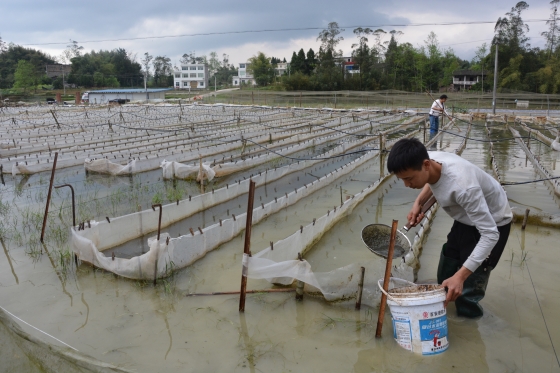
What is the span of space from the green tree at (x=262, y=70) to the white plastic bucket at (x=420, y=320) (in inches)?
2128

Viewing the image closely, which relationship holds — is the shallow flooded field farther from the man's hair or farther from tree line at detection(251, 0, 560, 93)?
tree line at detection(251, 0, 560, 93)

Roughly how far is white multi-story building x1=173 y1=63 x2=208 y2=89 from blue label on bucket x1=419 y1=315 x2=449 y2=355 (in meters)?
78.6

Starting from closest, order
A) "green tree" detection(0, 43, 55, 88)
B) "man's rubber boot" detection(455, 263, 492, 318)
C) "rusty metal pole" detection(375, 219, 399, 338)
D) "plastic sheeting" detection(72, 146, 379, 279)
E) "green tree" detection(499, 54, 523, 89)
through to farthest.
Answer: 1. "rusty metal pole" detection(375, 219, 399, 338)
2. "man's rubber boot" detection(455, 263, 492, 318)
3. "plastic sheeting" detection(72, 146, 379, 279)
4. "green tree" detection(499, 54, 523, 89)
5. "green tree" detection(0, 43, 55, 88)

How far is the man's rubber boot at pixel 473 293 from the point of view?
2818 mm

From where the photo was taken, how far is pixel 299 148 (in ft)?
38.8

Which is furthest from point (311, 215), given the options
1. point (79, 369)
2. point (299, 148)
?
point (299, 148)

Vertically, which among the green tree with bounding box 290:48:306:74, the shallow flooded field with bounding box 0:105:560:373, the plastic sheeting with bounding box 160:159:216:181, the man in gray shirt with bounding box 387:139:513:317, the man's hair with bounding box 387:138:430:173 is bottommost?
the shallow flooded field with bounding box 0:105:560:373

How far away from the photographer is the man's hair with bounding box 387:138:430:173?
2314 mm

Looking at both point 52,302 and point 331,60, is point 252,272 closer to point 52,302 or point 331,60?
point 52,302

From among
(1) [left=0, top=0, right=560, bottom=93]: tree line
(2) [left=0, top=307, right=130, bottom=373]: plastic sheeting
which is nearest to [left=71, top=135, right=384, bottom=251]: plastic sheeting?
(2) [left=0, top=307, right=130, bottom=373]: plastic sheeting

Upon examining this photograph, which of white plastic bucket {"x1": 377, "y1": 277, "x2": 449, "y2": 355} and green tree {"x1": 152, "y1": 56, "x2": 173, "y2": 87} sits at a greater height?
green tree {"x1": 152, "y1": 56, "x2": 173, "y2": 87}

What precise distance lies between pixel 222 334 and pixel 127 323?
0.79m

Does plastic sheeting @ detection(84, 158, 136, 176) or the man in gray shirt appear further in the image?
plastic sheeting @ detection(84, 158, 136, 176)

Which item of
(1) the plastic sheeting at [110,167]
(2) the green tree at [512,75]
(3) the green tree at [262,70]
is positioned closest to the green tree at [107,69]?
(3) the green tree at [262,70]
